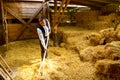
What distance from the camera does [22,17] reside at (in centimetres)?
1170

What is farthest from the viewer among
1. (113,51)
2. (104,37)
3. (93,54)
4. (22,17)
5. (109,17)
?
(22,17)

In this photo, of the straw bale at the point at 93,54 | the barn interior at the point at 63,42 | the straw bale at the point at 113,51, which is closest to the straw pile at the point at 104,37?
the barn interior at the point at 63,42

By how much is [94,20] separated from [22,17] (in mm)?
4247

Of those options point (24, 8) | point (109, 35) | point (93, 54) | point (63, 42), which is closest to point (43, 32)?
point (93, 54)

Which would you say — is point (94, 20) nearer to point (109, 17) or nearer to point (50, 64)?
point (109, 17)

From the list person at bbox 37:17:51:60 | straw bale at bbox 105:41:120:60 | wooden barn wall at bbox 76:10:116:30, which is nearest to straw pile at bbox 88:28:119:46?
straw bale at bbox 105:41:120:60

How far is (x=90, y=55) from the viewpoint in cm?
759

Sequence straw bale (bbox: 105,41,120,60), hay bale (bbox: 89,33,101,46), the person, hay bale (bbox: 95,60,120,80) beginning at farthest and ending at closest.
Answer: hay bale (bbox: 89,33,101,46), the person, straw bale (bbox: 105,41,120,60), hay bale (bbox: 95,60,120,80)

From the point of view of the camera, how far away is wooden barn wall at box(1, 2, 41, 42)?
11.5 metres

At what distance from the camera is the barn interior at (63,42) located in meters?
6.53

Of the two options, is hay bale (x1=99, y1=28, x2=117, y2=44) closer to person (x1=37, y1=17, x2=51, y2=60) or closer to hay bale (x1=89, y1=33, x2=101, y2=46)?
hay bale (x1=89, y1=33, x2=101, y2=46)

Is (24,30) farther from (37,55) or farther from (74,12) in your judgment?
(74,12)

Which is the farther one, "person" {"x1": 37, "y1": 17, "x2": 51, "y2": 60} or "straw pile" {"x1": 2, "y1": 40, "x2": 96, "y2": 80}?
"person" {"x1": 37, "y1": 17, "x2": 51, "y2": 60}

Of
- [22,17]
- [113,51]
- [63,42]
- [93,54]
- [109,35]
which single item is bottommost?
[63,42]
